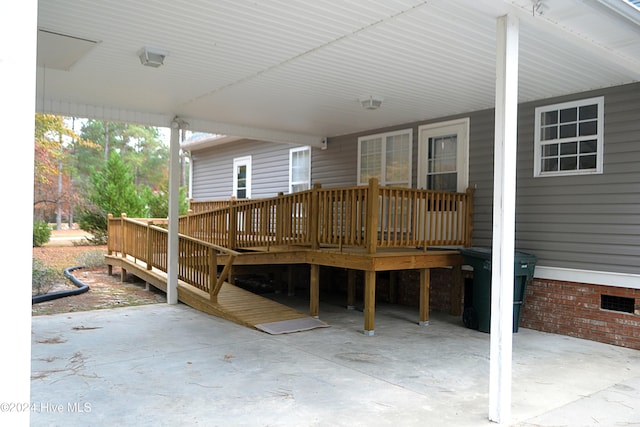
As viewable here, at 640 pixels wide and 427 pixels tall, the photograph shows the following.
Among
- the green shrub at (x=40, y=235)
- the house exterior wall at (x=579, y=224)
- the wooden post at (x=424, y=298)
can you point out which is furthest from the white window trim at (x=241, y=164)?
the green shrub at (x=40, y=235)

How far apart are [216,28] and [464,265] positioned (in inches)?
219

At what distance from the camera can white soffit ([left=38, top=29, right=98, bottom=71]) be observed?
16.4ft

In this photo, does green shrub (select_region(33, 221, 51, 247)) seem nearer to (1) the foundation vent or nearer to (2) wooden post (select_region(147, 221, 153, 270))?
(2) wooden post (select_region(147, 221, 153, 270))

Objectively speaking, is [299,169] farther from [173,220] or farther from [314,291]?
[314,291]

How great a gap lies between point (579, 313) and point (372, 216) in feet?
10.6

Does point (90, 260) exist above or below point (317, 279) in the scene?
below

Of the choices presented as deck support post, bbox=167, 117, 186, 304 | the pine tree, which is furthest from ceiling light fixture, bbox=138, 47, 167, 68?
the pine tree

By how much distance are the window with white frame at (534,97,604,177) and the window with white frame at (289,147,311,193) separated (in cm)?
576

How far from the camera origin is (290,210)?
827 cm

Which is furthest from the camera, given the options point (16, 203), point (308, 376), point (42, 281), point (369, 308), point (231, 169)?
point (231, 169)

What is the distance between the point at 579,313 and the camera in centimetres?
668

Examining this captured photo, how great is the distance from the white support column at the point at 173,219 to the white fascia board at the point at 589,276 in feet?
20.4

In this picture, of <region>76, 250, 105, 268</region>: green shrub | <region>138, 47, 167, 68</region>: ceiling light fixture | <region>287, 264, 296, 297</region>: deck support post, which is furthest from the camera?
<region>76, 250, 105, 268</region>: green shrub

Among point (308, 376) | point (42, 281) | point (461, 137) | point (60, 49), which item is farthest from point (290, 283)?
point (60, 49)
